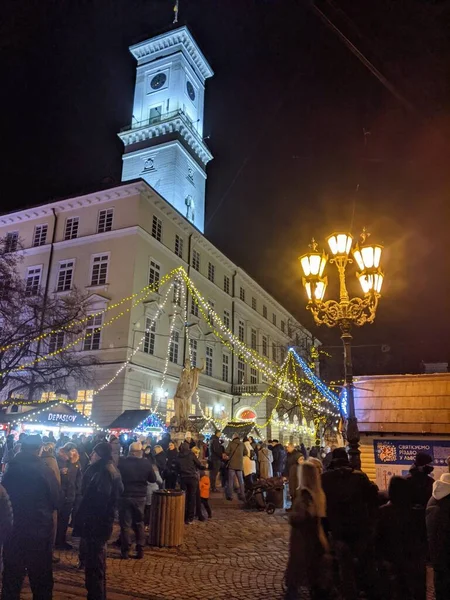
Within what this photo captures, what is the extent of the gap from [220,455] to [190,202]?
32.3 m

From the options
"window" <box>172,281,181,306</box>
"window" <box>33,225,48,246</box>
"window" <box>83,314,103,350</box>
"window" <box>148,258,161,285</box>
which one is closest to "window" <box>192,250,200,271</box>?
"window" <box>172,281,181,306</box>

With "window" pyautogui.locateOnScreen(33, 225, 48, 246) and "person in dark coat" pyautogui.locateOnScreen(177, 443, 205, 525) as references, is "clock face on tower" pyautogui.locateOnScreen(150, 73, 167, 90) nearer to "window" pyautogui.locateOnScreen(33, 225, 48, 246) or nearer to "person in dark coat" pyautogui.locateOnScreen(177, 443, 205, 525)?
"window" pyautogui.locateOnScreen(33, 225, 48, 246)

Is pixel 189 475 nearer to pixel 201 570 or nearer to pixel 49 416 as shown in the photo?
pixel 201 570

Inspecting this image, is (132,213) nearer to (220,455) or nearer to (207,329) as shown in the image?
(207,329)

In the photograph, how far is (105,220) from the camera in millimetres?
33094

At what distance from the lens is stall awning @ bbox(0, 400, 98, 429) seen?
64.5 ft

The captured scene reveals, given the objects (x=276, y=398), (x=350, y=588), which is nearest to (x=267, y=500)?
(x=350, y=588)

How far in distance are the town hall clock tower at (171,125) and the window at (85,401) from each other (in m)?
19.4

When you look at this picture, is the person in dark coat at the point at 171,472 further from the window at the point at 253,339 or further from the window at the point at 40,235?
the window at the point at 253,339

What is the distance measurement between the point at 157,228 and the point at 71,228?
6.06 m

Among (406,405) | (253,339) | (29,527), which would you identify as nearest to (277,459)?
(406,405)

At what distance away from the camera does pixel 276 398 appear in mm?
43250

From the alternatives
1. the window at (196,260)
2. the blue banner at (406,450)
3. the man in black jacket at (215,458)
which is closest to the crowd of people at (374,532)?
the blue banner at (406,450)

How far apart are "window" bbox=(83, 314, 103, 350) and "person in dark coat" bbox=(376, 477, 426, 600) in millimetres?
26442
